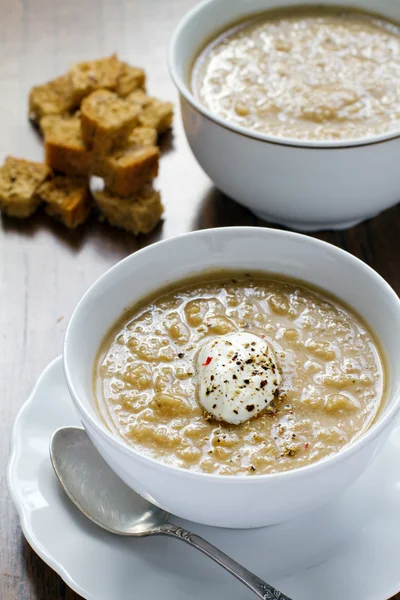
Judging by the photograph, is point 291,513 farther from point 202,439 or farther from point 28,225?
point 28,225

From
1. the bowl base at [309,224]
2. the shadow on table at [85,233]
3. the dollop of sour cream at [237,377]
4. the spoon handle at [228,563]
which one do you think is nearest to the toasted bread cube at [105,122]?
the shadow on table at [85,233]

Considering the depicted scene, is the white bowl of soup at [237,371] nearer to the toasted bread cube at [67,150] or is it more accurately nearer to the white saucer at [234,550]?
the white saucer at [234,550]

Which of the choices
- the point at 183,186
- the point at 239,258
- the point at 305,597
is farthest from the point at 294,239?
the point at 183,186

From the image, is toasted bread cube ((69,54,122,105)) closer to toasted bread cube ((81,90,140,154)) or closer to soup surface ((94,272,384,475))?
toasted bread cube ((81,90,140,154))

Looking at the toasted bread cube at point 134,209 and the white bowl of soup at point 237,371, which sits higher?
the white bowl of soup at point 237,371

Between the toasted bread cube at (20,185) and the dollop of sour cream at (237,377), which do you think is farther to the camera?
the toasted bread cube at (20,185)

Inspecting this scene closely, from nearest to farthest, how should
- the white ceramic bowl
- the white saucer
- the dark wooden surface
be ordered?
1. the white saucer
2. the dark wooden surface
3. the white ceramic bowl

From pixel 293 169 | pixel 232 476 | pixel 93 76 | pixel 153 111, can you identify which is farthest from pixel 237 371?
pixel 93 76

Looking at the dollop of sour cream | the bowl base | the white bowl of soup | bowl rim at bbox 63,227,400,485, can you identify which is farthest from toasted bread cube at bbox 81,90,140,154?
the dollop of sour cream

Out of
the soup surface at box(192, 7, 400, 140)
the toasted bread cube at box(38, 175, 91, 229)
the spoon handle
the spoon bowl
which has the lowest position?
the toasted bread cube at box(38, 175, 91, 229)
